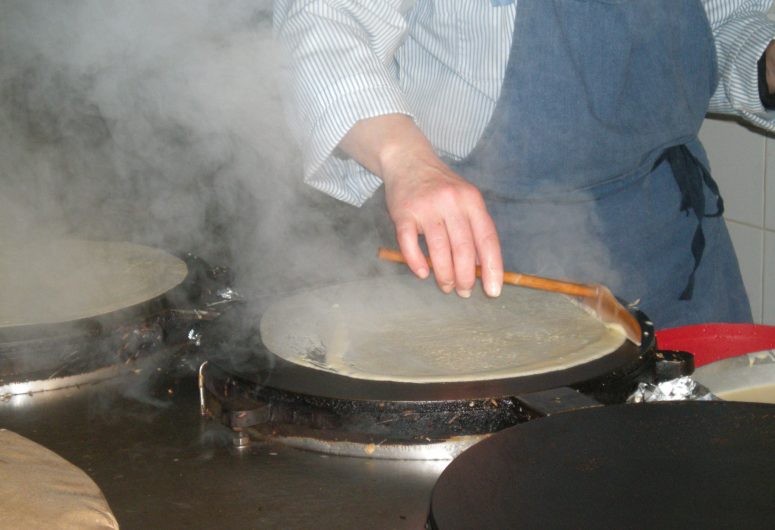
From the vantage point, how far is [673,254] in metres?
1.73

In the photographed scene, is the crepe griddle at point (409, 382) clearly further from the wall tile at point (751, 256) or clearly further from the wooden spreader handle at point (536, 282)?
the wall tile at point (751, 256)

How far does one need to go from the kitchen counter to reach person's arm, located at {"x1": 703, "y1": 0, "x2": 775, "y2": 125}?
1191mm

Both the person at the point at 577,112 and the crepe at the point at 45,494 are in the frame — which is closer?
the crepe at the point at 45,494

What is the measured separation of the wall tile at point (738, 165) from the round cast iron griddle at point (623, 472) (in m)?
1.61

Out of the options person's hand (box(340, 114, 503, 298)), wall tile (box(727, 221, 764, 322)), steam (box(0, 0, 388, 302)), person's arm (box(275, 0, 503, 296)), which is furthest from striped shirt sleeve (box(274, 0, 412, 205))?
wall tile (box(727, 221, 764, 322))

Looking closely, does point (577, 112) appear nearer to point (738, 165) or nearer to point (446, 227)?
point (446, 227)

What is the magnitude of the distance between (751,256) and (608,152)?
3.28 feet

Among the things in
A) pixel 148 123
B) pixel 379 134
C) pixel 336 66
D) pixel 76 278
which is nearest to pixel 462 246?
pixel 379 134

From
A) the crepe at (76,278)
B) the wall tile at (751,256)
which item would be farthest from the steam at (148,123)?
the wall tile at (751,256)

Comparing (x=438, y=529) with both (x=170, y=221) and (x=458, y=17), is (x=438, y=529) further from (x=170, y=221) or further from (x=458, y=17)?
(x=170, y=221)

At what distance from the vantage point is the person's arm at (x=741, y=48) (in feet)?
5.50

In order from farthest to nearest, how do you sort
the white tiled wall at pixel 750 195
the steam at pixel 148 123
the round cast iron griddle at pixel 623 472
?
the white tiled wall at pixel 750 195, the steam at pixel 148 123, the round cast iron griddle at pixel 623 472

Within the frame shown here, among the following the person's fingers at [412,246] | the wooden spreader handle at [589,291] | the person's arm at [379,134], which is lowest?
the wooden spreader handle at [589,291]

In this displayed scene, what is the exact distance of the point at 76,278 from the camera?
5.03ft
